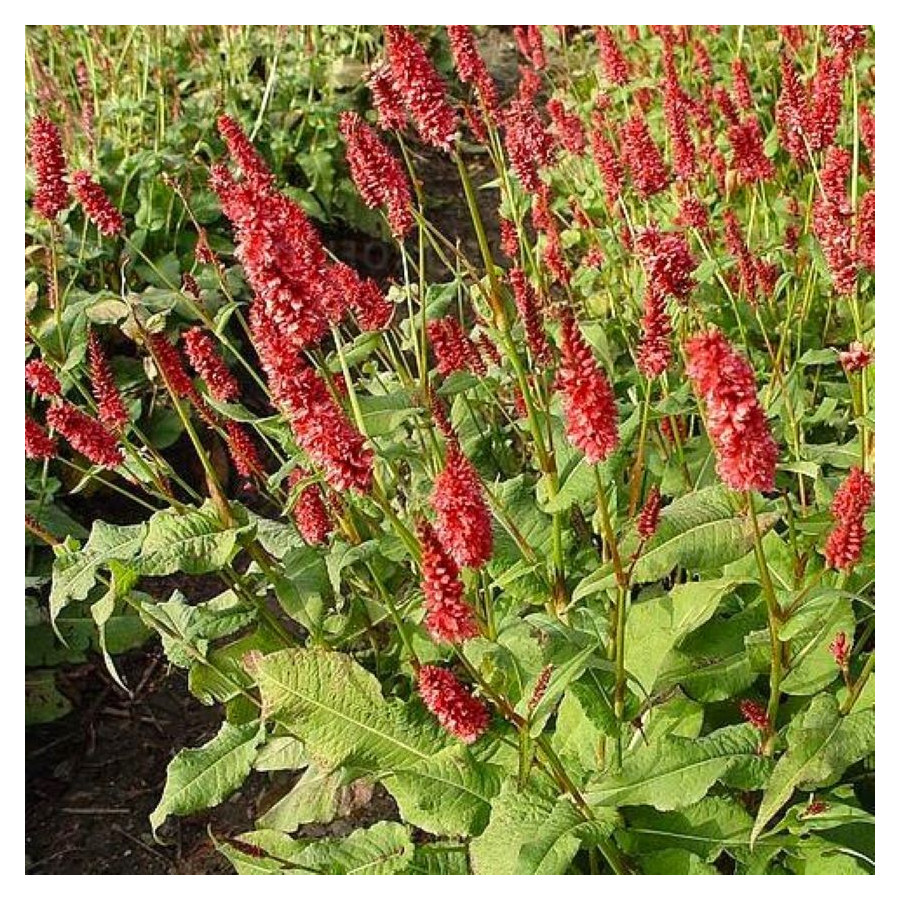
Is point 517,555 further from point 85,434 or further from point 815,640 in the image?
point 85,434

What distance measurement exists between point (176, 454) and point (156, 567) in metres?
1.83

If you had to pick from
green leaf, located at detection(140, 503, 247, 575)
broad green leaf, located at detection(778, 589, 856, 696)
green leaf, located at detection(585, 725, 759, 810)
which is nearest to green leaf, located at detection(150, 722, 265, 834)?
green leaf, located at detection(140, 503, 247, 575)

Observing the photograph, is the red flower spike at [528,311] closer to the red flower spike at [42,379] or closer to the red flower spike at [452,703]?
the red flower spike at [452,703]

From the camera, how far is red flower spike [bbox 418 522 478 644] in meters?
1.64

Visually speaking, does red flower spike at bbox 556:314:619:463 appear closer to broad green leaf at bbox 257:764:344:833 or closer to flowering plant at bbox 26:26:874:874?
flowering plant at bbox 26:26:874:874

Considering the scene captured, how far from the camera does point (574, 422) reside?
1697 mm

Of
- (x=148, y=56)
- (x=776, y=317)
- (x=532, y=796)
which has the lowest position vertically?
→ (x=532, y=796)

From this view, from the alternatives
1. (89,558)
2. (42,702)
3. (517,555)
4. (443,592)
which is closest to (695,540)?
(517,555)

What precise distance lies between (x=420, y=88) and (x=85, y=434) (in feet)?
2.99

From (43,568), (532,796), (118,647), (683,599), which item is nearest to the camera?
(532,796)

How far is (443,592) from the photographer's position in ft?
5.43

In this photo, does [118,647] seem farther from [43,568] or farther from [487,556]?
[487,556]

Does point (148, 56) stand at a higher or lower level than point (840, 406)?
higher

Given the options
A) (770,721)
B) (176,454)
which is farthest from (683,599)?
(176,454)
